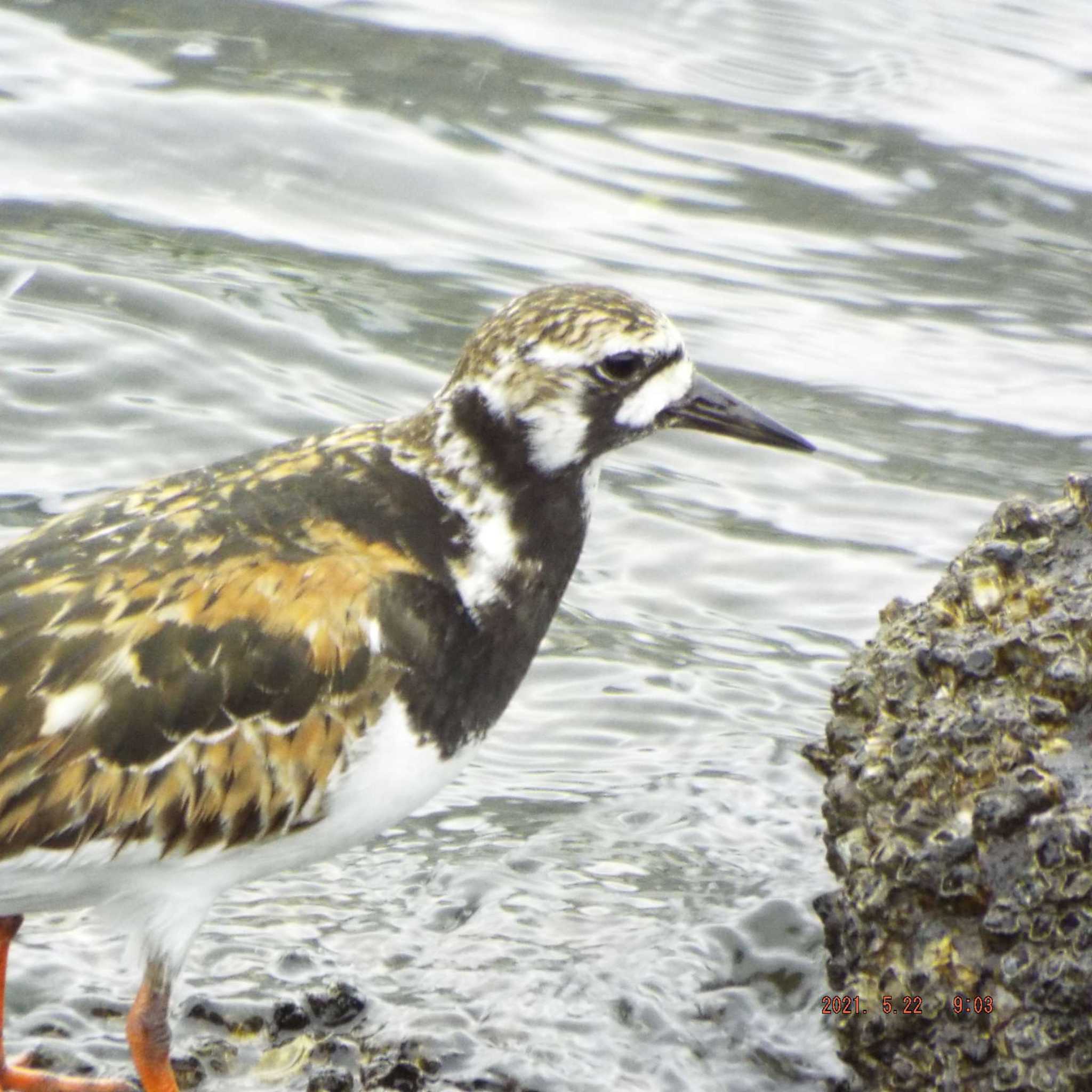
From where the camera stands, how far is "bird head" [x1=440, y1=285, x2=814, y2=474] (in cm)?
382

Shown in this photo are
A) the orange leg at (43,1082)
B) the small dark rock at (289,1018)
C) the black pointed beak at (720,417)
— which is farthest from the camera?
the black pointed beak at (720,417)

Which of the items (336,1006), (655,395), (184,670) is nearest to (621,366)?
(655,395)

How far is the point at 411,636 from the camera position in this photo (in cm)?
356

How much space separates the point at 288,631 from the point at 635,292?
A: 4292mm

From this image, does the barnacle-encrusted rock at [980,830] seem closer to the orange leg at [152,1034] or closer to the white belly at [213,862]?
the white belly at [213,862]

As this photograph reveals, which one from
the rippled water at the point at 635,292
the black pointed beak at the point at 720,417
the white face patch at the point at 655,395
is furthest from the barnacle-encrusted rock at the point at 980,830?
the white face patch at the point at 655,395

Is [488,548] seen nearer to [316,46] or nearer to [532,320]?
[532,320]

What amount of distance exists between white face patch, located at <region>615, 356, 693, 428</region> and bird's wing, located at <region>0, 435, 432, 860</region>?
61 centimetres

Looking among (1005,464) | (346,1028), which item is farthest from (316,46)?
(346,1028)

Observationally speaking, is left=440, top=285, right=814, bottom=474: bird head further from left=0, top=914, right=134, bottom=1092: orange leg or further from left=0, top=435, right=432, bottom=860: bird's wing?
left=0, top=914, right=134, bottom=1092: orange leg

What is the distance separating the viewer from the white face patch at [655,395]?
153 inches

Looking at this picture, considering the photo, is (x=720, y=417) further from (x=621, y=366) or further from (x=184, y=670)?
(x=184, y=670)

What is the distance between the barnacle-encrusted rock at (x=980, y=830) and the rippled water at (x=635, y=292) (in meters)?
0.47

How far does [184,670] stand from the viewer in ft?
11.0
